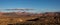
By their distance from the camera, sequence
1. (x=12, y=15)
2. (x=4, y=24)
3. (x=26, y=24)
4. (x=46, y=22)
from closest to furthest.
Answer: (x=26, y=24) → (x=46, y=22) → (x=4, y=24) → (x=12, y=15)

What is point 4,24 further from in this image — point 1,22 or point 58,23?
point 58,23

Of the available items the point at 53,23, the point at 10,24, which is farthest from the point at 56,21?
A: the point at 10,24

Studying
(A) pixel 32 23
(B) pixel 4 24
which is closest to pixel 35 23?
(A) pixel 32 23

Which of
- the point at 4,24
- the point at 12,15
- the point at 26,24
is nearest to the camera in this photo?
the point at 26,24

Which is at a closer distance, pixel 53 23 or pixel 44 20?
pixel 53 23

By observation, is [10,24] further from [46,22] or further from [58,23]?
[58,23]

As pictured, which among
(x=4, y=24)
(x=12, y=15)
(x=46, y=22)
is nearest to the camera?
(x=46, y=22)

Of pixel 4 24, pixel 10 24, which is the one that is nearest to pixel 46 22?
pixel 10 24

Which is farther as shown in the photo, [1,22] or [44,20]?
[1,22]
